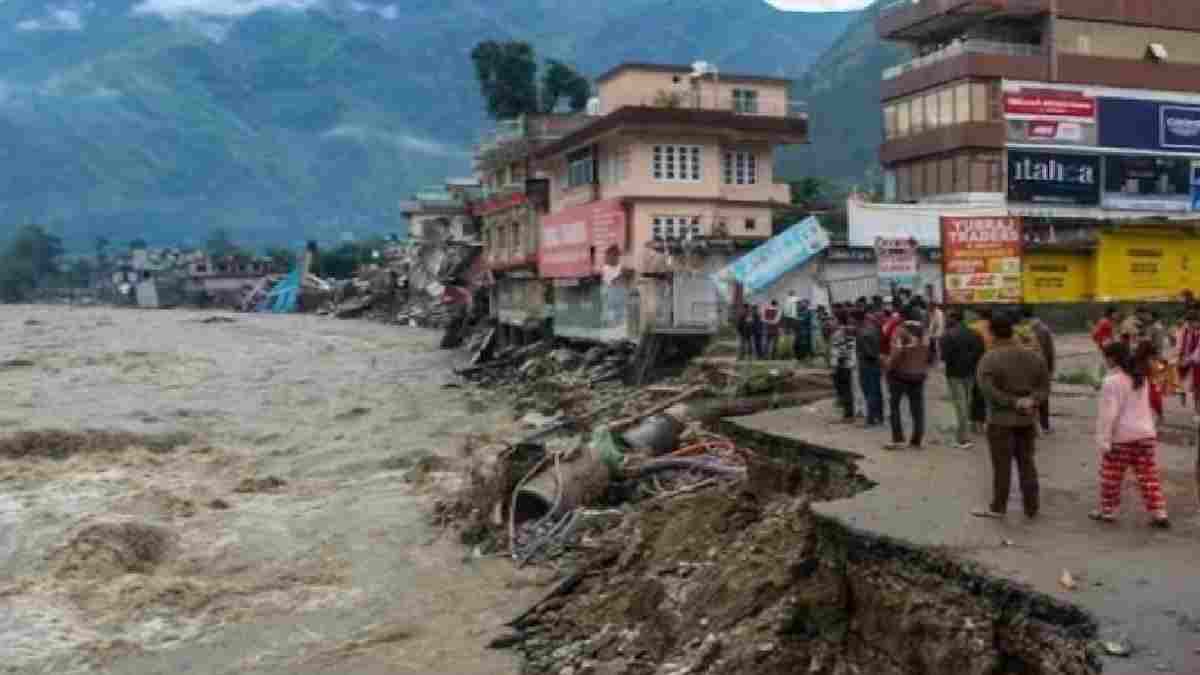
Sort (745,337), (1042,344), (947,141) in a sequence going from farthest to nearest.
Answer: (947,141) < (745,337) < (1042,344)

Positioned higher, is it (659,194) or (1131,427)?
(659,194)

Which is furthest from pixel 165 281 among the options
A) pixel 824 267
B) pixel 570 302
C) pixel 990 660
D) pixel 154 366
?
pixel 990 660

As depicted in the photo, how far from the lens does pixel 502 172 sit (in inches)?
2591

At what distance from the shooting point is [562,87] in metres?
78.2

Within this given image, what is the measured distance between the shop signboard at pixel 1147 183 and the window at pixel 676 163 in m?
19.1

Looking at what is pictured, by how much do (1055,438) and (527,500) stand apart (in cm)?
644

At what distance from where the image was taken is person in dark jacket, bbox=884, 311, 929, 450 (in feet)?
44.7

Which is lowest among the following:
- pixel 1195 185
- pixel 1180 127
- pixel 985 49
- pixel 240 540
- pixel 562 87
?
pixel 240 540

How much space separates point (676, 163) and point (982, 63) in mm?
15089

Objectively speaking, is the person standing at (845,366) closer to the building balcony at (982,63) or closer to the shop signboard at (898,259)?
the shop signboard at (898,259)

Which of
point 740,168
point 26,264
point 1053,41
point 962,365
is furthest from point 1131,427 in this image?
point 26,264

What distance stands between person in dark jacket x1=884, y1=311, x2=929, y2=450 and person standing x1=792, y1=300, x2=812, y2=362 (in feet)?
43.9

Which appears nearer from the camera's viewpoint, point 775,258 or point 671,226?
point 775,258

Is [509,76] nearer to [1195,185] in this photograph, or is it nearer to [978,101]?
[978,101]
